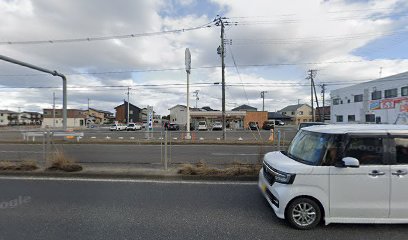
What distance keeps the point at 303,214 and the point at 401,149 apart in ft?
6.09

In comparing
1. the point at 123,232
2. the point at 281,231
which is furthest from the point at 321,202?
the point at 123,232

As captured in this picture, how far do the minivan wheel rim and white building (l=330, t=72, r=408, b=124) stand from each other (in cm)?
3173

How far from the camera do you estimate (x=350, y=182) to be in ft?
13.6

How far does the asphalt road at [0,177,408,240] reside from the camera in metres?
4.04

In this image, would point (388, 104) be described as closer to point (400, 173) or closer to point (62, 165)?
point (400, 173)

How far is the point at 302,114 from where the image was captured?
10081cm

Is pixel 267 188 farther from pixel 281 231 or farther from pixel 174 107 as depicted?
pixel 174 107

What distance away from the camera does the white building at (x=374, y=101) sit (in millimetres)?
36094

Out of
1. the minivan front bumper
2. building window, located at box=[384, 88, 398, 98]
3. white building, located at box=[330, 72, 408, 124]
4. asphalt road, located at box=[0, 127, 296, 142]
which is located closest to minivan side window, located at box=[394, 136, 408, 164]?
the minivan front bumper

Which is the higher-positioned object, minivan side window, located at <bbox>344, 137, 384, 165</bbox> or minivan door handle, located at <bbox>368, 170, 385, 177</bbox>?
minivan side window, located at <bbox>344, 137, 384, 165</bbox>

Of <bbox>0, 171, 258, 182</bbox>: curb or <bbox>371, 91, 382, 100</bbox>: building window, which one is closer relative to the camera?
<bbox>0, 171, 258, 182</bbox>: curb

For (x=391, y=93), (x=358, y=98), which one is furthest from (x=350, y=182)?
(x=358, y=98)

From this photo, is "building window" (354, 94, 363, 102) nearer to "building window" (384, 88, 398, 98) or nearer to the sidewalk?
"building window" (384, 88, 398, 98)

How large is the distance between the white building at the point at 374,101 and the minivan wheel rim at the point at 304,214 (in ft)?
104
